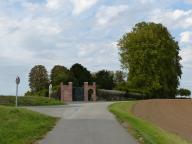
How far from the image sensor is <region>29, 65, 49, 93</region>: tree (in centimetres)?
12025

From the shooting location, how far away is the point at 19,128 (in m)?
23.7

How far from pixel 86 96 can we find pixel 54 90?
213 inches

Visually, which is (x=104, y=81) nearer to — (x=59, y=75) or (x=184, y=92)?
(x=59, y=75)

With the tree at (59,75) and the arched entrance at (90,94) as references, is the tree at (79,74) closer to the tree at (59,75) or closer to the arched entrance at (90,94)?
the tree at (59,75)

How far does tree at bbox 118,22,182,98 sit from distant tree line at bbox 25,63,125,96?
7.84 m

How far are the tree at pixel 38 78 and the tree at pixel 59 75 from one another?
3843mm

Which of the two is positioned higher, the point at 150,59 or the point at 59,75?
the point at 150,59

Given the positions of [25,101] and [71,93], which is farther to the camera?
[71,93]

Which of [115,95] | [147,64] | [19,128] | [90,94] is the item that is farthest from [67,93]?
[19,128]

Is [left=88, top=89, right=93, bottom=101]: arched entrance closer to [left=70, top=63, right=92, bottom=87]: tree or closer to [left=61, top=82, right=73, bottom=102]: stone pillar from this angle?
[left=61, top=82, right=73, bottom=102]: stone pillar

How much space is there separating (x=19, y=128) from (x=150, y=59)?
73730mm

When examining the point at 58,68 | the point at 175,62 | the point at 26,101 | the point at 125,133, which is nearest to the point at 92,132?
the point at 125,133

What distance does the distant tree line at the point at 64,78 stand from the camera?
98.8 meters

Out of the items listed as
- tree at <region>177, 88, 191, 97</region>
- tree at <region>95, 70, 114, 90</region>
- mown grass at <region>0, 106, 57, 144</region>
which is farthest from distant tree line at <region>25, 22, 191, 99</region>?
mown grass at <region>0, 106, 57, 144</region>
